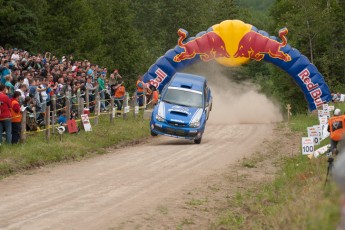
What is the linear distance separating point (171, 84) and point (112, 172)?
973 centimetres

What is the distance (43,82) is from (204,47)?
12.8 m

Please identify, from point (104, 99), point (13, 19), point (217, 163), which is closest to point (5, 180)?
point (217, 163)

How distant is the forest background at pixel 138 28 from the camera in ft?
154

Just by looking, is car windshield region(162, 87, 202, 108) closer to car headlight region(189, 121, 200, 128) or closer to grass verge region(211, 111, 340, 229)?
car headlight region(189, 121, 200, 128)

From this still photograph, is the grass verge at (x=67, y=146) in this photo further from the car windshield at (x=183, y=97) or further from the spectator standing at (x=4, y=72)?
the spectator standing at (x=4, y=72)

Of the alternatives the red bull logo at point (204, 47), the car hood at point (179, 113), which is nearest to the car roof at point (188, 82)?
the car hood at point (179, 113)

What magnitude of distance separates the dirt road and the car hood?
2.85 feet

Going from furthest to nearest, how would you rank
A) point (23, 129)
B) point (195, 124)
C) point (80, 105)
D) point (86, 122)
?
1. point (80, 105)
2. point (195, 124)
3. point (86, 122)
4. point (23, 129)

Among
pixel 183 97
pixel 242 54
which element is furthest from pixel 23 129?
pixel 242 54

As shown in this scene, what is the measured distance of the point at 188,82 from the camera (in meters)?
28.4

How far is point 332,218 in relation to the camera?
19.5ft

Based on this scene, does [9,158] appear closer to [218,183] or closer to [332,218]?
[218,183]

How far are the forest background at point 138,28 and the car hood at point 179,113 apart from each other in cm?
1887

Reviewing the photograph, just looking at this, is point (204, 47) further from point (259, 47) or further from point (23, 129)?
point (23, 129)
